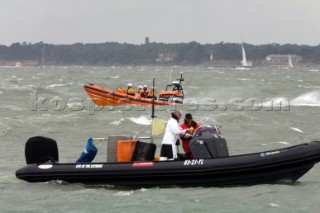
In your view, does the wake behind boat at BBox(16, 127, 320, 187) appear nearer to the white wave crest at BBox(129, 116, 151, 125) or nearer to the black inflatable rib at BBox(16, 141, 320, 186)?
the black inflatable rib at BBox(16, 141, 320, 186)

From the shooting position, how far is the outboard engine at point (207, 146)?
12.0 m

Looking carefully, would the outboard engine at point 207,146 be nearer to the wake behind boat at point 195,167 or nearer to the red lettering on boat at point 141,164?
the wake behind boat at point 195,167

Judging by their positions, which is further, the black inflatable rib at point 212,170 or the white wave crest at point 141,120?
the white wave crest at point 141,120

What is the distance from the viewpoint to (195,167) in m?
11.8

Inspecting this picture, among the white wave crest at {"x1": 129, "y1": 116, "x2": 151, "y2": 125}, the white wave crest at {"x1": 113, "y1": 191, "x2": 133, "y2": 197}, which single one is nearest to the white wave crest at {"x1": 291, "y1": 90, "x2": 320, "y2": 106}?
the white wave crest at {"x1": 129, "y1": 116, "x2": 151, "y2": 125}

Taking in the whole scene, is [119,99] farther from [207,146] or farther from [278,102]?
[207,146]

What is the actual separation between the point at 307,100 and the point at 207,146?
29.8m

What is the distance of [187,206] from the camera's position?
10.9 metres

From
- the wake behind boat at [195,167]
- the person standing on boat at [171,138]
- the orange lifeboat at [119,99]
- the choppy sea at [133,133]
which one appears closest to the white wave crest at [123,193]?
the choppy sea at [133,133]

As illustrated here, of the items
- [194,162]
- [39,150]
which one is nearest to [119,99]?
[39,150]

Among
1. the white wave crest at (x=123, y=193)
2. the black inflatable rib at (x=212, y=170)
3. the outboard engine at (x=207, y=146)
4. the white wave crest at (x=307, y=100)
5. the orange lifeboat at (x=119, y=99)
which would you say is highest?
the outboard engine at (x=207, y=146)

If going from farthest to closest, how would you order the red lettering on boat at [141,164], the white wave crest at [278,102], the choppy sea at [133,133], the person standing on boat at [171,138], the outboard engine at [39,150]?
the white wave crest at [278,102] < the outboard engine at [39,150] < the person standing on boat at [171,138] < the red lettering on boat at [141,164] < the choppy sea at [133,133]

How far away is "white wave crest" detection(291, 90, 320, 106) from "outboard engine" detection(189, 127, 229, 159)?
25.5 metres

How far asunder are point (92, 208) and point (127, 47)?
17151 centimetres
